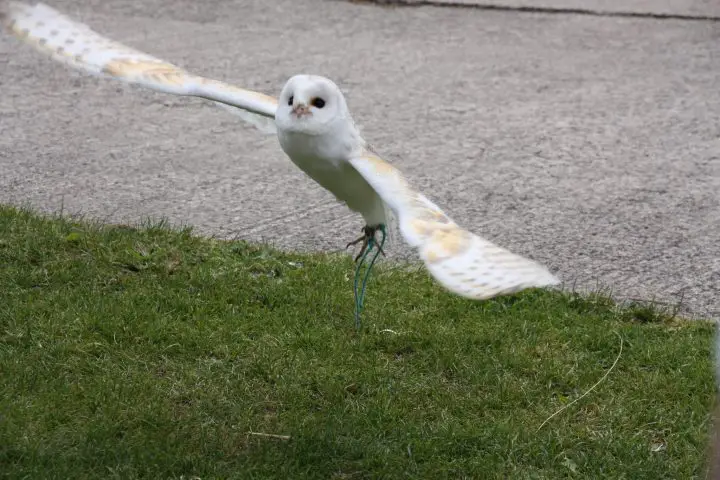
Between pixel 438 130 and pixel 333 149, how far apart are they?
3.15 meters

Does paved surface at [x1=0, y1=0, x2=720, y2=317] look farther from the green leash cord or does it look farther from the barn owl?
the barn owl

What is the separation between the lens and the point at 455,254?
2619mm

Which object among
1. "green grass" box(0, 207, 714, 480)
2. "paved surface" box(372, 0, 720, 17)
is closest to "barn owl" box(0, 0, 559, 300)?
"green grass" box(0, 207, 714, 480)

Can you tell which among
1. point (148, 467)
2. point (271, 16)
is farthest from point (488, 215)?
point (271, 16)

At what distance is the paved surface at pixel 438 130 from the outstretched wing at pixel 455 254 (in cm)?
191

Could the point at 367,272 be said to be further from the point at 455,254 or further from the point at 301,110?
the point at 455,254

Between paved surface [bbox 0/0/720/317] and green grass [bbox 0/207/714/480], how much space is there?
0.44 meters

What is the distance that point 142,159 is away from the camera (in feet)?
18.8

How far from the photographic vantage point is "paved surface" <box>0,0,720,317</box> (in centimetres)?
507

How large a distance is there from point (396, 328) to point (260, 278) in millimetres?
669

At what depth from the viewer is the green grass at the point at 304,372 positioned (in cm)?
344

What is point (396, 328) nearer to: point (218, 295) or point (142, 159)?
point (218, 295)

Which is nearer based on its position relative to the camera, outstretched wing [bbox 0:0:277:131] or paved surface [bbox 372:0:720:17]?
outstretched wing [bbox 0:0:277:131]

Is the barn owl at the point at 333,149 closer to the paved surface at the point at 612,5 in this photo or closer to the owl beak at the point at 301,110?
the owl beak at the point at 301,110
